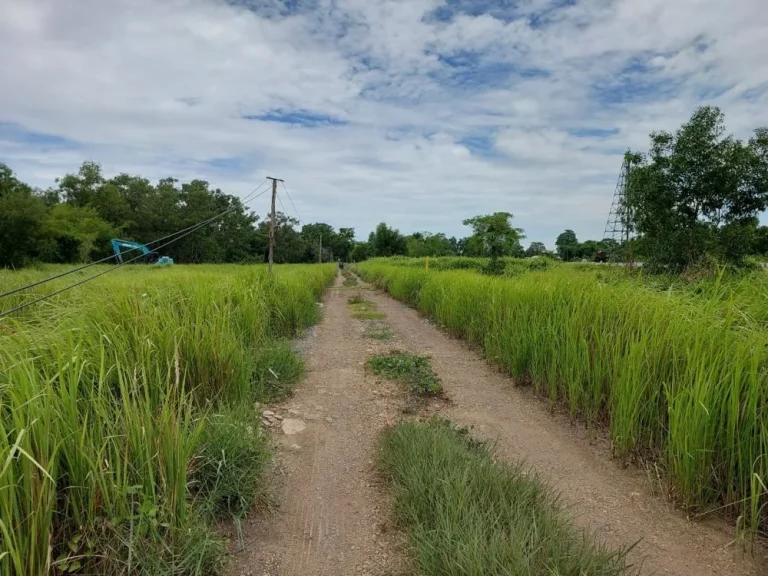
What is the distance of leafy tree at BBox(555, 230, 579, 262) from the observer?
208 feet

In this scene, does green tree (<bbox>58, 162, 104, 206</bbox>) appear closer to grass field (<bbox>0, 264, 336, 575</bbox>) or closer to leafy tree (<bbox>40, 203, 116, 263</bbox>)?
leafy tree (<bbox>40, 203, 116, 263</bbox>)

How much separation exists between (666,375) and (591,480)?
97 centimetres

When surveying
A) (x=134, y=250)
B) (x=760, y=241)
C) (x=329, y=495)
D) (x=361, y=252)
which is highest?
(x=361, y=252)

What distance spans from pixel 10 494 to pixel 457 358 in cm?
566

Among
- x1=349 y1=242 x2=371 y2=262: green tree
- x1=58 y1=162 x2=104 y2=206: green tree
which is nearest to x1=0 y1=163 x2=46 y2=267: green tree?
x1=58 y1=162 x2=104 y2=206: green tree

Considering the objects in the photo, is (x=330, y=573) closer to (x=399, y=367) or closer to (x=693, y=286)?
(x=399, y=367)

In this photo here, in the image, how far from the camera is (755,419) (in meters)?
2.34

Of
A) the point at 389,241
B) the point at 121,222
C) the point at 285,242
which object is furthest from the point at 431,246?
the point at 121,222

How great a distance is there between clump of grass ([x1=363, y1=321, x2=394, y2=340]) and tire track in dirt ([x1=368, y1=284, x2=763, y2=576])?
2590mm

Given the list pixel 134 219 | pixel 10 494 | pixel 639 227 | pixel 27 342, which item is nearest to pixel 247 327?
pixel 27 342

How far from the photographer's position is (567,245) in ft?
236

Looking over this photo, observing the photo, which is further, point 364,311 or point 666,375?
point 364,311

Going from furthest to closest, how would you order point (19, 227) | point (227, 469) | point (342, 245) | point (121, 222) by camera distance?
point (342, 245), point (121, 222), point (19, 227), point (227, 469)

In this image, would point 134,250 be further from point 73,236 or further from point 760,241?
point 760,241
